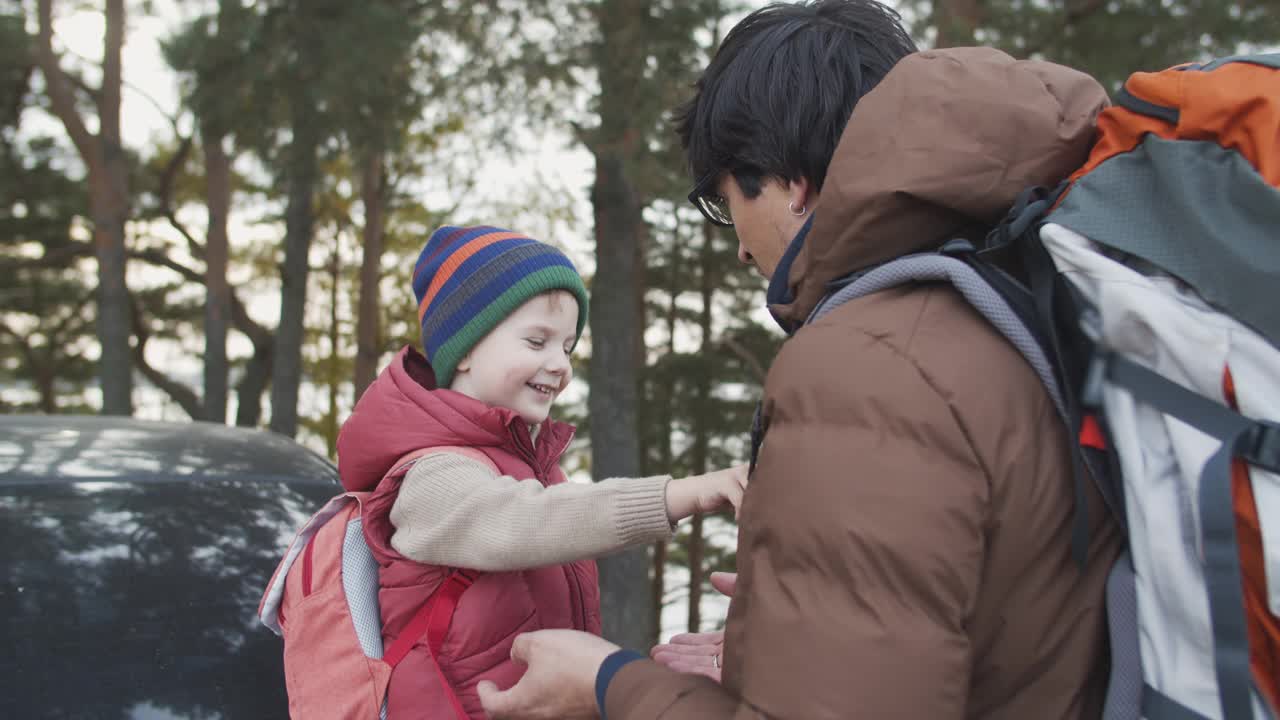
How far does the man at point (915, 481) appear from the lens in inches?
38.4

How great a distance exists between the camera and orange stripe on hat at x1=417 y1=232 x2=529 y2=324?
1.96 meters

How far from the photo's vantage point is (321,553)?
1836 mm

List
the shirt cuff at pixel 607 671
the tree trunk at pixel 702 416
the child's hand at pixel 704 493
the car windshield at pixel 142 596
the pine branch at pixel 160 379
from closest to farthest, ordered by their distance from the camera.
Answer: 1. the shirt cuff at pixel 607 671
2. the child's hand at pixel 704 493
3. the car windshield at pixel 142 596
4. the tree trunk at pixel 702 416
5. the pine branch at pixel 160 379

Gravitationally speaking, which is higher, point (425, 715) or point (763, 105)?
point (763, 105)

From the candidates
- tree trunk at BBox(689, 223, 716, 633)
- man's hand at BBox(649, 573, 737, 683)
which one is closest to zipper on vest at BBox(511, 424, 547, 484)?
man's hand at BBox(649, 573, 737, 683)

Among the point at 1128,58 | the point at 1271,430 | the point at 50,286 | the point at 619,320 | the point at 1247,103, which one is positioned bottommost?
the point at 50,286

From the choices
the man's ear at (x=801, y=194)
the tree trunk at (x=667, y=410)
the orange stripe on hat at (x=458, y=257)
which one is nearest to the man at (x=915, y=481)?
the man's ear at (x=801, y=194)

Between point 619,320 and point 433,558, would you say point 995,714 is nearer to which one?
point 433,558

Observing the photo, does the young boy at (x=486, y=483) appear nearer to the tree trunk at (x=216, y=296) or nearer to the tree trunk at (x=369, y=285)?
the tree trunk at (x=216, y=296)

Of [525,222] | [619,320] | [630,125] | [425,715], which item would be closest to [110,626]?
[425,715]

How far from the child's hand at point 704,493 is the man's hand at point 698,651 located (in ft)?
0.36

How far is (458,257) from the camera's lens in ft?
6.49

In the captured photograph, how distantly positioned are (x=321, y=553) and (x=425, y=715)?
0.36m

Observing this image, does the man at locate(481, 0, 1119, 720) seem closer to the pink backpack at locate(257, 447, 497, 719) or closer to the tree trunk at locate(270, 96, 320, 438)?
the pink backpack at locate(257, 447, 497, 719)
